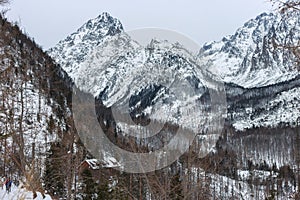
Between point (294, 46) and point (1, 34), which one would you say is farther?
point (1, 34)

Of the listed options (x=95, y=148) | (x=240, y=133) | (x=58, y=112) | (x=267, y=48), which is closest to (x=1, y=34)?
(x=267, y=48)

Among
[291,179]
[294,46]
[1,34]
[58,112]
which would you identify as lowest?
[291,179]

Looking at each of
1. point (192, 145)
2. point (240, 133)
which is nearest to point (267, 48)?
point (192, 145)

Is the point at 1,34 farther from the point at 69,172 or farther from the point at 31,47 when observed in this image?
the point at 31,47

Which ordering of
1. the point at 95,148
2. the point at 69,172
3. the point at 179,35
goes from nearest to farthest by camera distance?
the point at 179,35 < the point at 69,172 < the point at 95,148

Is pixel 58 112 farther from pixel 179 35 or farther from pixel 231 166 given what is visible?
pixel 179 35

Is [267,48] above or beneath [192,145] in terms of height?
above

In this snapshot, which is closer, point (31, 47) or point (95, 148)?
point (95, 148)

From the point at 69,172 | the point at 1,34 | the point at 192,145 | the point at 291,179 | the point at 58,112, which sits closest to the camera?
the point at 1,34

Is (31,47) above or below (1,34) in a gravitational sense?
above
